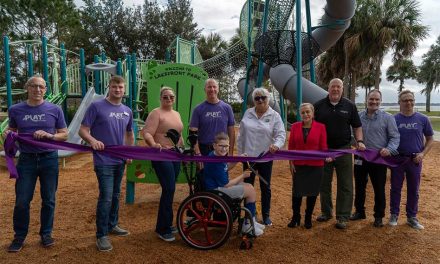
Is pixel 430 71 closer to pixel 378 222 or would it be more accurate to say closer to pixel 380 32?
pixel 380 32

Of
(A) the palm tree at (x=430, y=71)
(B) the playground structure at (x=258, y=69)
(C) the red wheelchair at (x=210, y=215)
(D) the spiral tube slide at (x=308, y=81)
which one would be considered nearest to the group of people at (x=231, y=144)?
(C) the red wheelchair at (x=210, y=215)

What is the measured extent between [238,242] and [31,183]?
7.15 feet

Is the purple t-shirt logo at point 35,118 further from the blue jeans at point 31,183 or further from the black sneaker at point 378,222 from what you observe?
the black sneaker at point 378,222

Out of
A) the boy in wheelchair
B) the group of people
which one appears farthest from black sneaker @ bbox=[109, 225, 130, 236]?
the boy in wheelchair

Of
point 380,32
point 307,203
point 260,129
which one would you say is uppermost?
point 380,32

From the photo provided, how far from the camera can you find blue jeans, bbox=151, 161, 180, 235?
12.6ft

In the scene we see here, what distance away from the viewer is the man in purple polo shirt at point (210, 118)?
432cm

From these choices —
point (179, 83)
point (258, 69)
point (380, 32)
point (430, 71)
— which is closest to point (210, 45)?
point (380, 32)

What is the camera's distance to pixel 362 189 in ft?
15.4

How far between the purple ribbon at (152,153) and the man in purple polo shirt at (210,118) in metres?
0.58

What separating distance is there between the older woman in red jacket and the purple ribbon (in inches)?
5.8

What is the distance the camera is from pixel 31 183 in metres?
3.56

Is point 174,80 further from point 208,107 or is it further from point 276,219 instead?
point 276,219

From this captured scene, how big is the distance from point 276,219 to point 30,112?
315 centimetres
